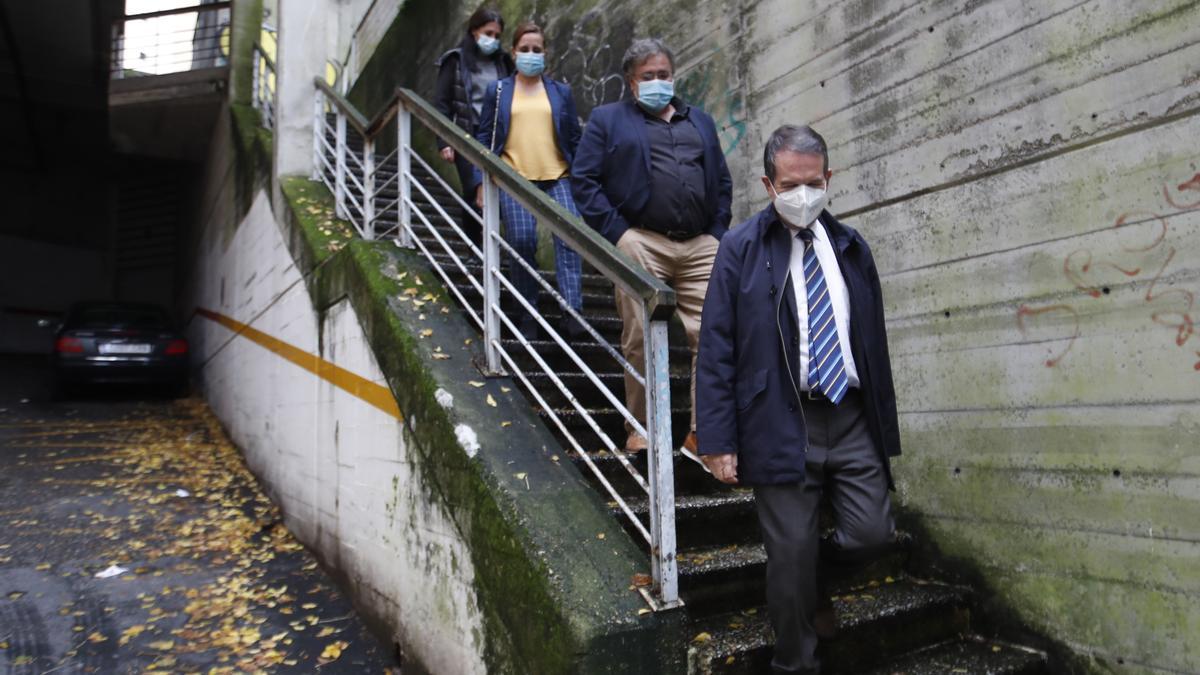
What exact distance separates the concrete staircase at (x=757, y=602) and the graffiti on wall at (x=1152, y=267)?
1181 mm

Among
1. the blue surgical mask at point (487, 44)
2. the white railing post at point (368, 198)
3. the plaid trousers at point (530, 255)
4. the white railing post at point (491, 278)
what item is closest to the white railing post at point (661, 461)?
the white railing post at point (491, 278)

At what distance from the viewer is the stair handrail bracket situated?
2430mm

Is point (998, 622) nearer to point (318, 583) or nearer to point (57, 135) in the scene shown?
point (318, 583)

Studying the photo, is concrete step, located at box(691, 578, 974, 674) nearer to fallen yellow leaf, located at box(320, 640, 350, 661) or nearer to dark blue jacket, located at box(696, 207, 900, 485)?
dark blue jacket, located at box(696, 207, 900, 485)

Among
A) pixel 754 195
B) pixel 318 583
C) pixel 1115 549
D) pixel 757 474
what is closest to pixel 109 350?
pixel 318 583

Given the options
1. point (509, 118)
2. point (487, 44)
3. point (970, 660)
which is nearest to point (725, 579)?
point (970, 660)

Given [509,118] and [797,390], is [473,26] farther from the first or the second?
[797,390]

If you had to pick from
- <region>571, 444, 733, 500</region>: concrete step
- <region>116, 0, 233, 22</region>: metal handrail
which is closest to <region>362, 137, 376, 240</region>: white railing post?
<region>571, 444, 733, 500</region>: concrete step

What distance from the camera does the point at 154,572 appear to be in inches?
184

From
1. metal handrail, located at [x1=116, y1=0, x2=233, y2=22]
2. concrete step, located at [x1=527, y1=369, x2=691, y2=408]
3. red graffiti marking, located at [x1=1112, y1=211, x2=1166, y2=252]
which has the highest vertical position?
metal handrail, located at [x1=116, y1=0, x2=233, y2=22]

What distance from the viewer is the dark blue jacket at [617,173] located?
3.49 meters

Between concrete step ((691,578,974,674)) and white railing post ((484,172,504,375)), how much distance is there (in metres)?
1.51

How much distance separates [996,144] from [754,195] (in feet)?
5.00

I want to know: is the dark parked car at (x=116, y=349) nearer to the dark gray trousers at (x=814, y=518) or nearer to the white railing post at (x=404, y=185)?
the white railing post at (x=404, y=185)
